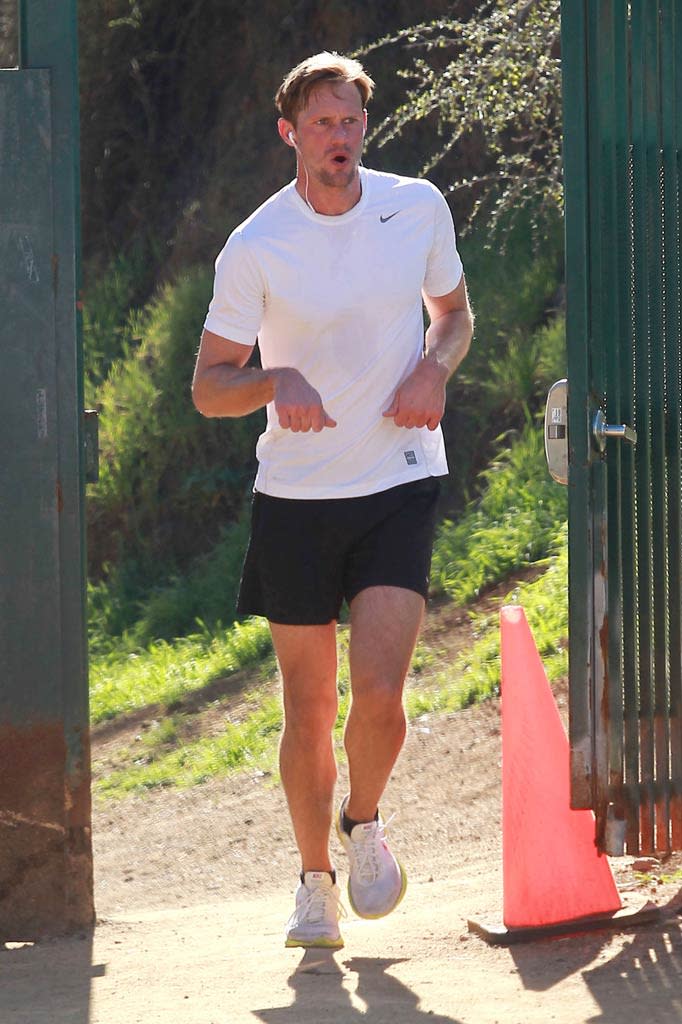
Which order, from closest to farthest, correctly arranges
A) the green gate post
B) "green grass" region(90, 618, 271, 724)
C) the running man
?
1. the running man
2. the green gate post
3. "green grass" region(90, 618, 271, 724)

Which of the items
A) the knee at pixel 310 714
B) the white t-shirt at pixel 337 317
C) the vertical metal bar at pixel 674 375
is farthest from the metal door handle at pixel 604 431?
the knee at pixel 310 714

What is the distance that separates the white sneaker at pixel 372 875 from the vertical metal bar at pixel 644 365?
25.0 inches

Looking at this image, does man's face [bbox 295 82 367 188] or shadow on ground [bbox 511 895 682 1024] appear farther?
man's face [bbox 295 82 367 188]

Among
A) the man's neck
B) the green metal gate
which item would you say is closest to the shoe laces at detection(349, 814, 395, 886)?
the green metal gate

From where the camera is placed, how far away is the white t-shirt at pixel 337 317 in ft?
13.1

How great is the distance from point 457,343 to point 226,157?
10.2m

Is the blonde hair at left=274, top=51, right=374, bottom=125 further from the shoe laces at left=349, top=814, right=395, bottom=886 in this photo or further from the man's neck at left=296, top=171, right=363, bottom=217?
the shoe laces at left=349, top=814, right=395, bottom=886

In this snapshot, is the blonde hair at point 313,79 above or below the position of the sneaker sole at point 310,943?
above

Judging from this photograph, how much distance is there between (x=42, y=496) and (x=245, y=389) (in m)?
0.76

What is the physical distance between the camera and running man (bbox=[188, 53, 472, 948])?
3996 mm

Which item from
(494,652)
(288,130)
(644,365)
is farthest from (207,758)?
(644,365)

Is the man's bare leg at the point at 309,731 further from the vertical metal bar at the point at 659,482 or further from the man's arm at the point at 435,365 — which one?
the vertical metal bar at the point at 659,482

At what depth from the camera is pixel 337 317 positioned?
4.00 meters

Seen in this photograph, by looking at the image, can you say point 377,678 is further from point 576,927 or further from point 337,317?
point 337,317
